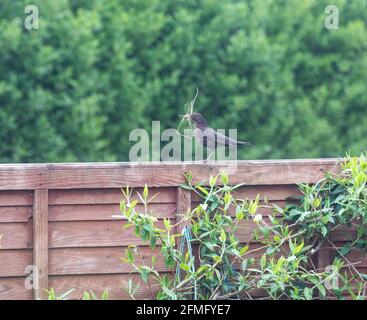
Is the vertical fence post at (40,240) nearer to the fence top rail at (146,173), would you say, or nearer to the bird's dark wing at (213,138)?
the fence top rail at (146,173)

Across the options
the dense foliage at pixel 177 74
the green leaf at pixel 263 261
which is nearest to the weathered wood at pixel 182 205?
the green leaf at pixel 263 261

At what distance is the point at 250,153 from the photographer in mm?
9094

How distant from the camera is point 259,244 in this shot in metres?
3.77

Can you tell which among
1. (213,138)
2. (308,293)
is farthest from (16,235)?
(213,138)

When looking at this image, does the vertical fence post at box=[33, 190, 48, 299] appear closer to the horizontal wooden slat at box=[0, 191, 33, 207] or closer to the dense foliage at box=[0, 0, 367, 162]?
the horizontal wooden slat at box=[0, 191, 33, 207]

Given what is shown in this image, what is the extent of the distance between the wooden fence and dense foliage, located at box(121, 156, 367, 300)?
2.9 inches

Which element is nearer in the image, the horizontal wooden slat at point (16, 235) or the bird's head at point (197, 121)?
the horizontal wooden slat at point (16, 235)

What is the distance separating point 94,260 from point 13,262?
0.35 meters

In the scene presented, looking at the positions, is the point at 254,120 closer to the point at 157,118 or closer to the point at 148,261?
the point at 157,118

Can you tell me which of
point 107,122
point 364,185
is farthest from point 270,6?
point 364,185

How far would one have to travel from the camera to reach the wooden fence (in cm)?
354

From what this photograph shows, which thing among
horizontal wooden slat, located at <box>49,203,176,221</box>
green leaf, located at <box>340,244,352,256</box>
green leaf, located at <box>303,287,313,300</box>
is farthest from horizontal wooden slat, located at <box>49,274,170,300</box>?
green leaf, located at <box>340,244,352,256</box>

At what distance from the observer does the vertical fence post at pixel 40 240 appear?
11.6ft
